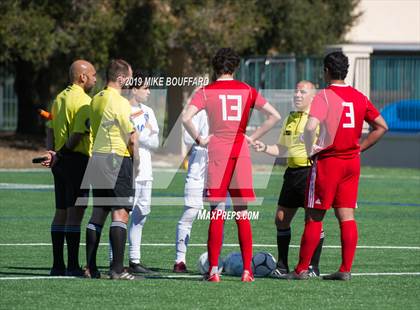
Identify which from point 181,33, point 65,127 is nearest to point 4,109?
point 181,33

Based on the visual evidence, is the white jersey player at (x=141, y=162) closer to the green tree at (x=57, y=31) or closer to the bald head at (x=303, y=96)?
the bald head at (x=303, y=96)

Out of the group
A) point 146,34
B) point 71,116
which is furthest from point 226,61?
point 146,34

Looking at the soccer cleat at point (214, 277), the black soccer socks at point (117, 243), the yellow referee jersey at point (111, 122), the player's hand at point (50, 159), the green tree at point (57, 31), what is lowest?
the soccer cleat at point (214, 277)

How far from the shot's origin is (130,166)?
1083cm

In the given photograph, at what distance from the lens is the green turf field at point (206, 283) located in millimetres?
9320

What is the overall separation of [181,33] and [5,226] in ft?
63.5

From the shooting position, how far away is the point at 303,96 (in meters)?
11.5

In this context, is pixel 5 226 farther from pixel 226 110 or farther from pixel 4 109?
pixel 4 109

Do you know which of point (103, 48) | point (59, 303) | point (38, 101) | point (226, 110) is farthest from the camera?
point (38, 101)

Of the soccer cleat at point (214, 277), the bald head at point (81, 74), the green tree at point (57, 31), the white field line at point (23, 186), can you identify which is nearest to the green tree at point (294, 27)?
the green tree at point (57, 31)

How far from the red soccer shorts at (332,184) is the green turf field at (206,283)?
2.63 ft

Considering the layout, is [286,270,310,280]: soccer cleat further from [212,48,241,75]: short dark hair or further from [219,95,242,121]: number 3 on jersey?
[212,48,241,75]: short dark hair

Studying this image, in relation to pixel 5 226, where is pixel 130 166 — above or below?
above

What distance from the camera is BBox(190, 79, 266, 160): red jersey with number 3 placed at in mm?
10516
